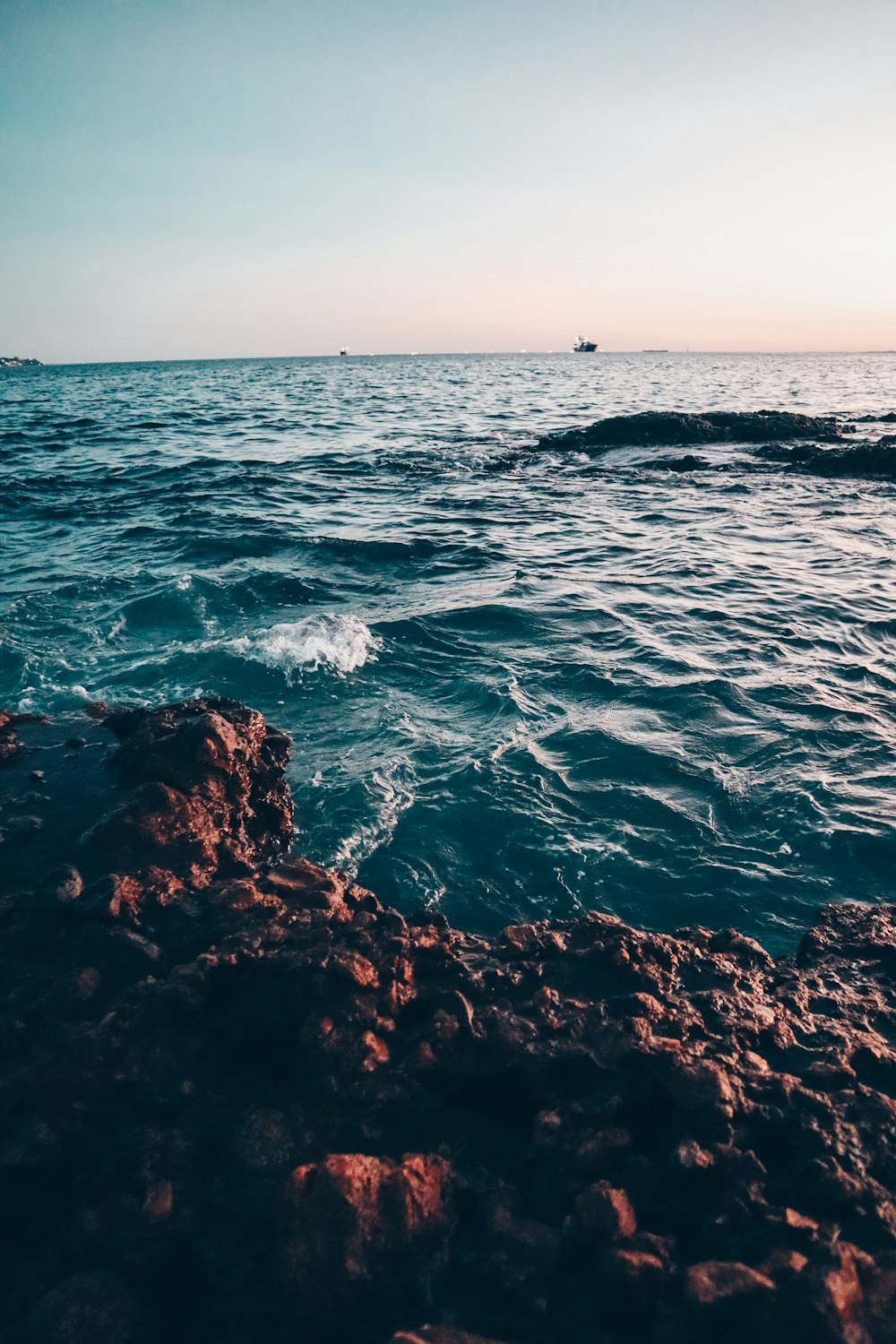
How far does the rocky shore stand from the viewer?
7.28ft

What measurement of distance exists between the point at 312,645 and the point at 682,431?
21.1 meters

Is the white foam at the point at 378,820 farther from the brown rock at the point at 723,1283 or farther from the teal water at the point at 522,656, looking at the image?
the brown rock at the point at 723,1283

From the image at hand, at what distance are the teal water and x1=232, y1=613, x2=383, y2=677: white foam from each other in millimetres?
38

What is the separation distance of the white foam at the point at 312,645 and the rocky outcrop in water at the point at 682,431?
1734cm

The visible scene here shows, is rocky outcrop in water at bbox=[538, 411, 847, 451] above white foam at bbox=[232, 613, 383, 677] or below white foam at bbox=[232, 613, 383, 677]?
above

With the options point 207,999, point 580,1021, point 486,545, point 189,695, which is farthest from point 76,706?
point 486,545

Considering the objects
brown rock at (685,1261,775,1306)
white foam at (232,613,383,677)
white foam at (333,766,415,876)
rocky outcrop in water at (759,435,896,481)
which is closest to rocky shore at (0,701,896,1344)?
brown rock at (685,1261,775,1306)

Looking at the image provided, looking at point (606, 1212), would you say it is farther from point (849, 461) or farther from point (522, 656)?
point (849, 461)

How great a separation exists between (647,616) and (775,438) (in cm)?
1889

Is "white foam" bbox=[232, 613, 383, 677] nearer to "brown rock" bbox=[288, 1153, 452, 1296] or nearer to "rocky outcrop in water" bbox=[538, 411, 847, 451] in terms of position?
"brown rock" bbox=[288, 1153, 452, 1296]

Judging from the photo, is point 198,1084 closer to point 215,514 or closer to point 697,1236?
point 697,1236

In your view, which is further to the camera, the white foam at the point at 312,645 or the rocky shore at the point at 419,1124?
the white foam at the point at 312,645

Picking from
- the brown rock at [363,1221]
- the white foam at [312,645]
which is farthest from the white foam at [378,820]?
the brown rock at [363,1221]

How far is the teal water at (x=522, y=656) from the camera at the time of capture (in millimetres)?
5012
